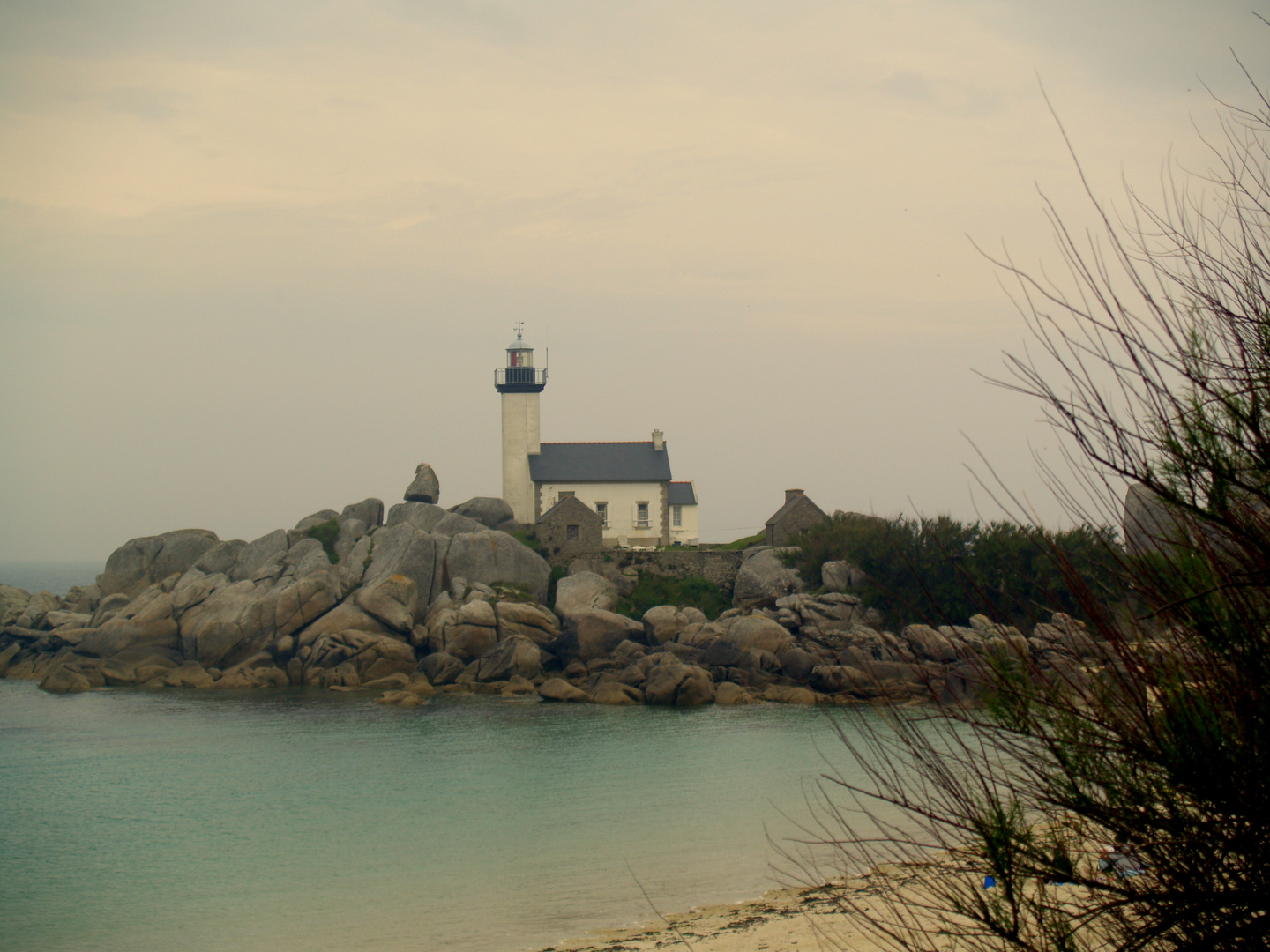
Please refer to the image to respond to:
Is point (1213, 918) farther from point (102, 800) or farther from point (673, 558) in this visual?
→ point (673, 558)

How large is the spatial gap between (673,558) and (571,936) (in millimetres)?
29026

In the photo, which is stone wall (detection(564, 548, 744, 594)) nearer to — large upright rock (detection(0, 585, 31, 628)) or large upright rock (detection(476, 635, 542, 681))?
large upright rock (detection(476, 635, 542, 681))

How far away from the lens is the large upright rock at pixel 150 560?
42.0 metres

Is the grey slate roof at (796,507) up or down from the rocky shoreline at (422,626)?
up

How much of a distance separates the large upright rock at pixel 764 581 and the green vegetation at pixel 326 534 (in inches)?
621

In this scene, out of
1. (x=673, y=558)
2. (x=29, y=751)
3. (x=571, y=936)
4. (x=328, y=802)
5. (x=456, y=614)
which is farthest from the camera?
(x=673, y=558)

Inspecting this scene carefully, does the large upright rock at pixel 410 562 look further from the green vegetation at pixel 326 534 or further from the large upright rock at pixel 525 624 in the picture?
the large upright rock at pixel 525 624

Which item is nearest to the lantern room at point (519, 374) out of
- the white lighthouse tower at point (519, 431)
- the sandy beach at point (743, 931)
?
the white lighthouse tower at point (519, 431)

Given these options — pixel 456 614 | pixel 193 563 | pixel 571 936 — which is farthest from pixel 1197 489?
pixel 193 563

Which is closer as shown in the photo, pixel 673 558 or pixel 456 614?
pixel 456 614

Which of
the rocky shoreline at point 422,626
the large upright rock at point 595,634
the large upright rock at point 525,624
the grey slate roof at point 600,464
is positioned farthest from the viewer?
the grey slate roof at point 600,464

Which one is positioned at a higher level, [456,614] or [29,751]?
[456,614]

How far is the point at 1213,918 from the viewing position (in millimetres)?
3371

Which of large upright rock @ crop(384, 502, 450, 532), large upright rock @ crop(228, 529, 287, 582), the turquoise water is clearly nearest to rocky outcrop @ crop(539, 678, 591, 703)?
the turquoise water
